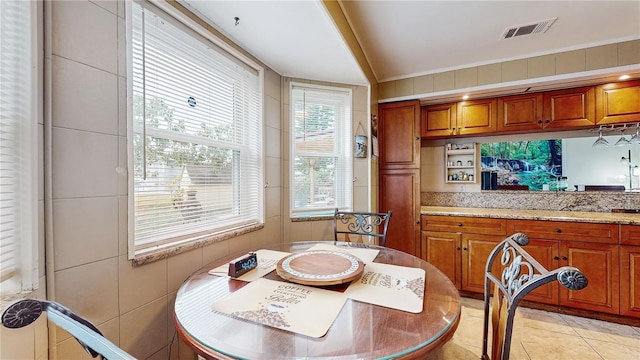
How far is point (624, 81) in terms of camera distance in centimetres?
229

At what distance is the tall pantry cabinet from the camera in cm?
282

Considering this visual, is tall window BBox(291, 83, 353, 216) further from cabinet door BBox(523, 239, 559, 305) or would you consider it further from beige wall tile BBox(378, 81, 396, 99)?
cabinet door BBox(523, 239, 559, 305)

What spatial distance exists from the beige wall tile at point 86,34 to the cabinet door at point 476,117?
9.96 ft

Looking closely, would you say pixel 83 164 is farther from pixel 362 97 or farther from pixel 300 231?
pixel 362 97

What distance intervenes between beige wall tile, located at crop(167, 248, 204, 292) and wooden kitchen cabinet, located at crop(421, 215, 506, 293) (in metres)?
2.29

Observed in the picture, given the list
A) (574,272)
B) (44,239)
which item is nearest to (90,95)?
(44,239)

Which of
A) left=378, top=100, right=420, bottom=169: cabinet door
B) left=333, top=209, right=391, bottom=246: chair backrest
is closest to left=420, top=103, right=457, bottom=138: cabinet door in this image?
left=378, top=100, right=420, bottom=169: cabinet door

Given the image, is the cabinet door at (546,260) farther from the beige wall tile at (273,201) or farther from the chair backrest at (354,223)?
the beige wall tile at (273,201)

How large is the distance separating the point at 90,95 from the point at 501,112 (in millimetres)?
3345

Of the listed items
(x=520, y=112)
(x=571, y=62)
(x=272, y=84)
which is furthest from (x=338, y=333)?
(x=571, y=62)

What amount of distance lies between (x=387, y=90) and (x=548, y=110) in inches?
63.2

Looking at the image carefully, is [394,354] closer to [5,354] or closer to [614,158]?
[5,354]

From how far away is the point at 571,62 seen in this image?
229 centimetres

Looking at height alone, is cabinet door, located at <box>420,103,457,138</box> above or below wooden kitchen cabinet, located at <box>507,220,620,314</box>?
above
